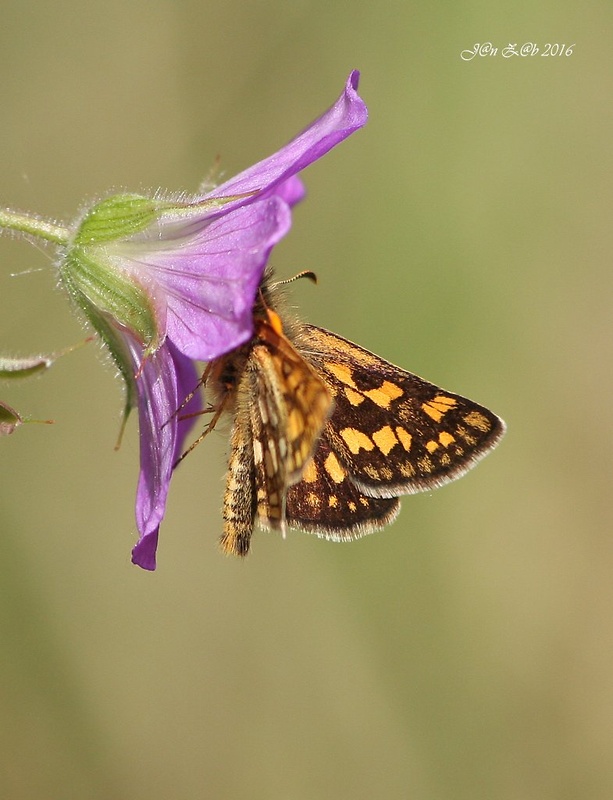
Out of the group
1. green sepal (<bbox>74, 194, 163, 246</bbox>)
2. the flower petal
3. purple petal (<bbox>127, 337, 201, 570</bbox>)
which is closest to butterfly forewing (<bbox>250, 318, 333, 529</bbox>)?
the flower petal

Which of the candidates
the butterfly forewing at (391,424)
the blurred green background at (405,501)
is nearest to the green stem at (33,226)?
the butterfly forewing at (391,424)

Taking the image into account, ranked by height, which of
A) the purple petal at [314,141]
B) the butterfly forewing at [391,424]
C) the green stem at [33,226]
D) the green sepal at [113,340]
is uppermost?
the purple petal at [314,141]

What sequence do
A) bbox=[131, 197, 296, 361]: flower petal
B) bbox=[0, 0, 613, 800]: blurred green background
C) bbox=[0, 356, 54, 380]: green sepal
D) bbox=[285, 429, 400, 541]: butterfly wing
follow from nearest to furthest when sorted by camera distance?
bbox=[131, 197, 296, 361]: flower petal < bbox=[0, 356, 54, 380]: green sepal < bbox=[285, 429, 400, 541]: butterfly wing < bbox=[0, 0, 613, 800]: blurred green background

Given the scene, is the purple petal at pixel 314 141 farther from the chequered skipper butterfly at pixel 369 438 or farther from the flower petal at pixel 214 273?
the chequered skipper butterfly at pixel 369 438

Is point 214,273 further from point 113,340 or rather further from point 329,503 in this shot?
point 329,503

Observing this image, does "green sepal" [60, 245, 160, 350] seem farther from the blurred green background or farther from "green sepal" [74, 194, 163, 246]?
the blurred green background

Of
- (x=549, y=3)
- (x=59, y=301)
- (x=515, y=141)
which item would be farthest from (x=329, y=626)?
(x=549, y=3)

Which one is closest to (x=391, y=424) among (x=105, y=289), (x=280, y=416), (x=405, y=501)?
(x=280, y=416)
